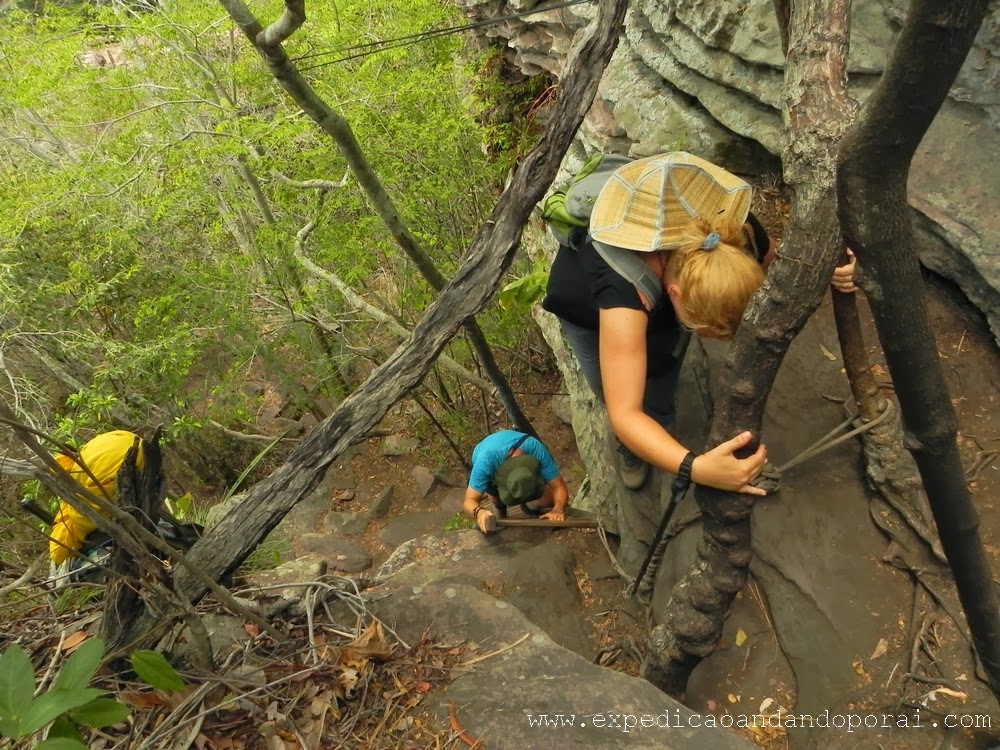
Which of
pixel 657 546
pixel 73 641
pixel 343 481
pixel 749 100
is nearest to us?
pixel 73 641

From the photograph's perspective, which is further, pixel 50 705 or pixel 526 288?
pixel 526 288

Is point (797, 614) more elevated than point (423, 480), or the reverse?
point (797, 614)

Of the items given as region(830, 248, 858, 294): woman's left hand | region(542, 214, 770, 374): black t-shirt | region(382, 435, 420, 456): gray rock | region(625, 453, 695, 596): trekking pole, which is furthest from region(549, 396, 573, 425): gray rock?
region(830, 248, 858, 294): woman's left hand

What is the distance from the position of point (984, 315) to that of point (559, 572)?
2.91 m

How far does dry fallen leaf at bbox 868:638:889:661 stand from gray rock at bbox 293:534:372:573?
594cm

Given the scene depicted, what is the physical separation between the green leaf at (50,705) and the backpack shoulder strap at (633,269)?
198 centimetres

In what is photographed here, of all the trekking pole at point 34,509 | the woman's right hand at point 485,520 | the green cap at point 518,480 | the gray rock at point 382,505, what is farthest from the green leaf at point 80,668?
the gray rock at point 382,505

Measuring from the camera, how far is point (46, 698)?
1.24 m

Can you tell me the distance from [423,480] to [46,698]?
827 cm

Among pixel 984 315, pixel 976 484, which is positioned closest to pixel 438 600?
pixel 976 484

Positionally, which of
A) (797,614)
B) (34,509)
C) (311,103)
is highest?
(311,103)

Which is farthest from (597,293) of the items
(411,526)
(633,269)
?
(411,526)

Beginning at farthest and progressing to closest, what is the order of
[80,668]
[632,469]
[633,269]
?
1. [632,469]
2. [633,269]
3. [80,668]

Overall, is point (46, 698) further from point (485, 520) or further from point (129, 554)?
point (485, 520)
